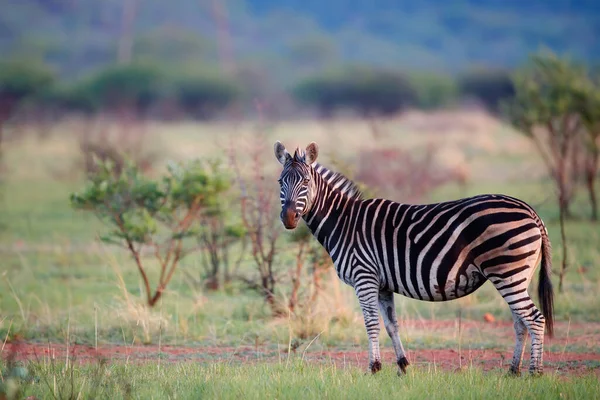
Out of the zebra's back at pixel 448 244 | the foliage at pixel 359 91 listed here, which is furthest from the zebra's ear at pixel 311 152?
the foliage at pixel 359 91

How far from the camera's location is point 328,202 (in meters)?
8.76

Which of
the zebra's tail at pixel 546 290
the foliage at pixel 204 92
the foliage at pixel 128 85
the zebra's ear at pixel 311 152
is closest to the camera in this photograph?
the zebra's tail at pixel 546 290

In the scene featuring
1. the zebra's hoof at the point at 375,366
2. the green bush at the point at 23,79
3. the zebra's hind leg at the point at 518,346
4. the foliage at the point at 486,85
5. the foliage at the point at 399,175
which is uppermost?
the foliage at the point at 486,85

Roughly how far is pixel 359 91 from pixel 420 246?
56545 mm

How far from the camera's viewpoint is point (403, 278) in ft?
26.9

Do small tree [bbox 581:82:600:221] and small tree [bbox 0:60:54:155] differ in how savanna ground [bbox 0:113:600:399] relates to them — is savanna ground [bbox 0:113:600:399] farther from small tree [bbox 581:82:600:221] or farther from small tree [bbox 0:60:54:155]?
small tree [bbox 0:60:54:155]

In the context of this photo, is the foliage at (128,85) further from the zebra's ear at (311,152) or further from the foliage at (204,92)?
the zebra's ear at (311,152)

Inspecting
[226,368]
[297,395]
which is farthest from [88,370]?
[297,395]

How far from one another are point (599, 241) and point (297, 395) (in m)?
11.8

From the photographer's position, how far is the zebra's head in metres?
8.26

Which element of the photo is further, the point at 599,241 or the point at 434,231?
the point at 599,241

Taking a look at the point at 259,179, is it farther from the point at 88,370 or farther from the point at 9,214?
the point at 9,214

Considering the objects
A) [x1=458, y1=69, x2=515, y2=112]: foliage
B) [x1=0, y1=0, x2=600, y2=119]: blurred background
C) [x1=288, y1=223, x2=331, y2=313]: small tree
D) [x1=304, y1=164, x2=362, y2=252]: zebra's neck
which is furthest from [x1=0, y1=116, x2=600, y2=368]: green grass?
[x1=458, y1=69, x2=515, y2=112]: foliage

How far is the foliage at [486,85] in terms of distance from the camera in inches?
2627
